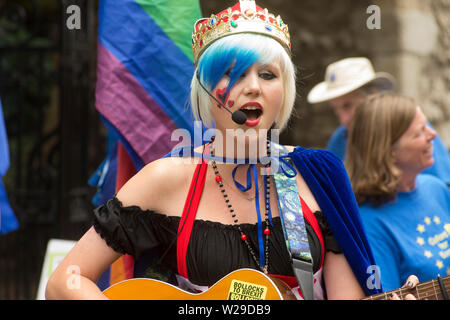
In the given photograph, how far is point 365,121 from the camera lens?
3.07 m

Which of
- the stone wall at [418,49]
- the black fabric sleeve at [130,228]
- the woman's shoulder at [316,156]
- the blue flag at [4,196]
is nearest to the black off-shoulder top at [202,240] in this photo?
the black fabric sleeve at [130,228]

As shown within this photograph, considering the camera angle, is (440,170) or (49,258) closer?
(49,258)

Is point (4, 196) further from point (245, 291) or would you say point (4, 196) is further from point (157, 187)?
point (245, 291)

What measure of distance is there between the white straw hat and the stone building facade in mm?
1038

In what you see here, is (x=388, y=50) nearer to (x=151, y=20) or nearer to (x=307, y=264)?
(x=151, y=20)

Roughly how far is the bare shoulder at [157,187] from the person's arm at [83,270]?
0.47 feet

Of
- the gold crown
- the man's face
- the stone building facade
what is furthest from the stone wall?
the gold crown

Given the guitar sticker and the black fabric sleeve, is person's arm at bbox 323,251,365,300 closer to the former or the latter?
the guitar sticker

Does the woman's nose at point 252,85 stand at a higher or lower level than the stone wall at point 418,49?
lower

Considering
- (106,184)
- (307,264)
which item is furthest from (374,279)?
(106,184)

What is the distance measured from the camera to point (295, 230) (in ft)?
5.85

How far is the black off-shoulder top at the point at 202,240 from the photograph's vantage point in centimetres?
179

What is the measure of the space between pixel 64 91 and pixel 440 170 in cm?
260

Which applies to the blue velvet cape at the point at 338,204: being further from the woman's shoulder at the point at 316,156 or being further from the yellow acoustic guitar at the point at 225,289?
the yellow acoustic guitar at the point at 225,289
